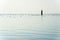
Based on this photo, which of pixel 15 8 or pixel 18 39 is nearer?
pixel 18 39

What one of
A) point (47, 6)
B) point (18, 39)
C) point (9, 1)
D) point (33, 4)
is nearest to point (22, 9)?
point (33, 4)

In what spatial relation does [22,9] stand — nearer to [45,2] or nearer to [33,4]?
[33,4]

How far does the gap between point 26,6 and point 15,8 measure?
46 centimetres

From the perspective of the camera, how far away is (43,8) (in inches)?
154

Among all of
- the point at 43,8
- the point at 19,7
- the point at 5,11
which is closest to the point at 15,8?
the point at 19,7

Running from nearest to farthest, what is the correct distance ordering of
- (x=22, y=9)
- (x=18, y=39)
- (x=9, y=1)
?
(x=18, y=39) < (x=9, y=1) < (x=22, y=9)

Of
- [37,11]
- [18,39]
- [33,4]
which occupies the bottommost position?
[18,39]

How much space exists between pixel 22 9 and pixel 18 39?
2.81m

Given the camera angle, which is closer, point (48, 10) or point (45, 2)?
point (45, 2)

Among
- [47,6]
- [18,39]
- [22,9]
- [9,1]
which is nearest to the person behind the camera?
[18,39]

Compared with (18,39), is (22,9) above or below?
above

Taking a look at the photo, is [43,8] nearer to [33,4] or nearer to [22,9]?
[33,4]

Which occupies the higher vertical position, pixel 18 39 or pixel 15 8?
pixel 15 8

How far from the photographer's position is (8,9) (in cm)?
379
